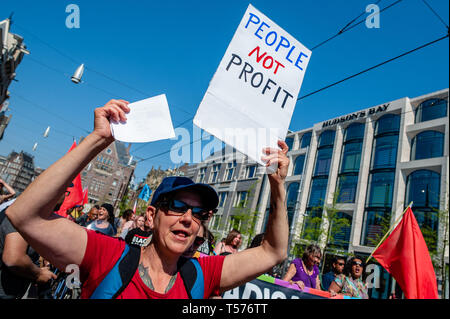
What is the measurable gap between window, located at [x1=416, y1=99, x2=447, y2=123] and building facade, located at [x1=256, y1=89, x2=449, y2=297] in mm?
77

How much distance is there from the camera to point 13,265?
96.9 inches

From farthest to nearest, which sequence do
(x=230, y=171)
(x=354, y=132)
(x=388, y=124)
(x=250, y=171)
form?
(x=230, y=171) < (x=250, y=171) < (x=354, y=132) < (x=388, y=124)

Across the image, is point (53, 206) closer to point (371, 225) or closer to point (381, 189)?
point (371, 225)

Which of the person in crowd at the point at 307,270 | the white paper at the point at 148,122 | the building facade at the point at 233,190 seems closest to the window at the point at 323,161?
the building facade at the point at 233,190

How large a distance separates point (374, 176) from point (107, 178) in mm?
76695

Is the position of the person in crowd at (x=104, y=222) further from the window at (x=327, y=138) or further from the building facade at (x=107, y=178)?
the building facade at (x=107, y=178)

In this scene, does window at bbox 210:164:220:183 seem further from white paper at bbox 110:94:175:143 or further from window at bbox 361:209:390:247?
white paper at bbox 110:94:175:143

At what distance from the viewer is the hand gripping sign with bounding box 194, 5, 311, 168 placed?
6.41ft

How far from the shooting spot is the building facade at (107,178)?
278ft


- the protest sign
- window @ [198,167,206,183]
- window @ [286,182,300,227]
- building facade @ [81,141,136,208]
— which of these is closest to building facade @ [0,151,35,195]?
building facade @ [81,141,136,208]

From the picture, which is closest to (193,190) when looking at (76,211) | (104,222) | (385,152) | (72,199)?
(104,222)

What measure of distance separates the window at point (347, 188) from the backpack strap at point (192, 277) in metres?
29.7
